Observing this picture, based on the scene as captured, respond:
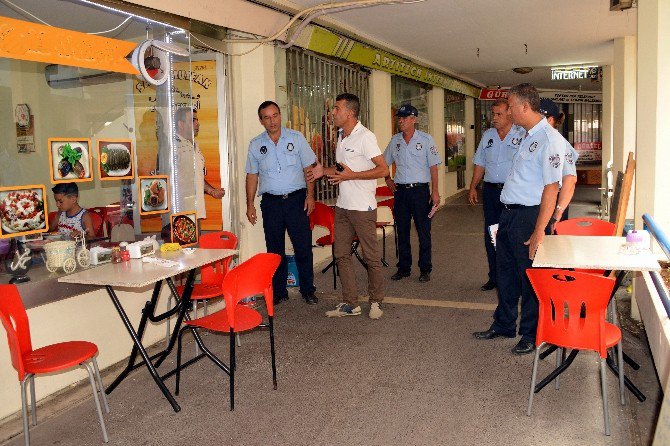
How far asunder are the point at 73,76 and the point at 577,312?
3.59 m

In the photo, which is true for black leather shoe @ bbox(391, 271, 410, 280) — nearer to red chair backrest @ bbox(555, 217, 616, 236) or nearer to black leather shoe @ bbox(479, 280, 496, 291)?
black leather shoe @ bbox(479, 280, 496, 291)

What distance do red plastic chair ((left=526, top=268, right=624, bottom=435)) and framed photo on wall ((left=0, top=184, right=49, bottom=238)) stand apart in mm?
2971

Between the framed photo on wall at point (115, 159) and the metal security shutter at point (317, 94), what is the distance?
2.68 meters

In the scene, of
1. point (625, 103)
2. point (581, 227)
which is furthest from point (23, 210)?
point (625, 103)

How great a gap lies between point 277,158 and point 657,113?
3248mm

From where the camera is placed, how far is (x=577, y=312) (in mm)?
3115

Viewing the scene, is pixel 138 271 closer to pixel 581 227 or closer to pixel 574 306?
pixel 574 306

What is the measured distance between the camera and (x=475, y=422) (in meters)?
3.30

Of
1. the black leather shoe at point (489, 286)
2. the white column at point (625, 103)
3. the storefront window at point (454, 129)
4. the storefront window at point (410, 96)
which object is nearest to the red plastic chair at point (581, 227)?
the black leather shoe at point (489, 286)

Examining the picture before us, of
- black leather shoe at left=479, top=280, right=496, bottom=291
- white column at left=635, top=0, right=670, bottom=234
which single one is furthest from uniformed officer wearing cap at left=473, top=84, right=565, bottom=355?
black leather shoe at left=479, top=280, right=496, bottom=291

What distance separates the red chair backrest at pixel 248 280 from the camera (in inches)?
131

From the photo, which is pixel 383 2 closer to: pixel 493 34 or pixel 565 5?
pixel 565 5

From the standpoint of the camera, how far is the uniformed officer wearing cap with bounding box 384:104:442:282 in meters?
6.50

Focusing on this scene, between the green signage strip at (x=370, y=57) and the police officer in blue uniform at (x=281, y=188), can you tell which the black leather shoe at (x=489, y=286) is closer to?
the police officer in blue uniform at (x=281, y=188)
